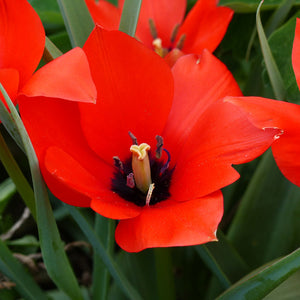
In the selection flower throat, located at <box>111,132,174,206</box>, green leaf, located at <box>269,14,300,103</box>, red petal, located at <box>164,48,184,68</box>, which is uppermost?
red petal, located at <box>164,48,184,68</box>

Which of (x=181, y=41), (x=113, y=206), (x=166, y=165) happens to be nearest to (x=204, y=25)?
(x=181, y=41)

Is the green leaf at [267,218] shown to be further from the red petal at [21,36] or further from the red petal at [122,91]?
the red petal at [21,36]

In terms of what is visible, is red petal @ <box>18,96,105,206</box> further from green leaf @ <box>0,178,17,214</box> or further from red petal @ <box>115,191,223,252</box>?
green leaf @ <box>0,178,17,214</box>

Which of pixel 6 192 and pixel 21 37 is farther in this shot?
pixel 6 192

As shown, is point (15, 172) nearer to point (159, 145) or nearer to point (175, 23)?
point (159, 145)

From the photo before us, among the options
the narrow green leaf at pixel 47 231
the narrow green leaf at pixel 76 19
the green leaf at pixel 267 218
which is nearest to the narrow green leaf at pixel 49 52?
the narrow green leaf at pixel 76 19

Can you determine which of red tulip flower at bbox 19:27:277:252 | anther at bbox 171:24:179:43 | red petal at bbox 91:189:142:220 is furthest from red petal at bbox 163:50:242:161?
anther at bbox 171:24:179:43
